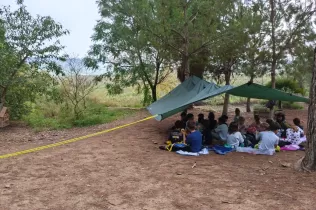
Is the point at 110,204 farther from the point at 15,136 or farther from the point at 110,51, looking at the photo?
the point at 110,51

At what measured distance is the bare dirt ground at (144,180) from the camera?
3.32 meters

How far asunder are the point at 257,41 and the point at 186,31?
7.07 ft

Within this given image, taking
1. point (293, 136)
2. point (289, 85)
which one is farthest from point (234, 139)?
point (289, 85)

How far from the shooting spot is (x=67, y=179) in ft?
13.2

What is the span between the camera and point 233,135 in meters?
5.65

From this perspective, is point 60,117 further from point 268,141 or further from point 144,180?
point 268,141

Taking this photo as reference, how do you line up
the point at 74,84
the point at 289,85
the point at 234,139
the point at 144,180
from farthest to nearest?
1. the point at 289,85
2. the point at 74,84
3. the point at 234,139
4. the point at 144,180

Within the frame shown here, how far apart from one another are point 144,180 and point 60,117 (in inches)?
237

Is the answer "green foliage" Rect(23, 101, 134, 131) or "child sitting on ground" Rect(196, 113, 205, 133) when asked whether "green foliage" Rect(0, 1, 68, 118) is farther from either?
"child sitting on ground" Rect(196, 113, 205, 133)

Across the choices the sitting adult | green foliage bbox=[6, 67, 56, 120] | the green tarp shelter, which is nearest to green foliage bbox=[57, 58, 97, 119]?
green foliage bbox=[6, 67, 56, 120]

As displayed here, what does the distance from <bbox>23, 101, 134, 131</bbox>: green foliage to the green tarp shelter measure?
94.4 inches

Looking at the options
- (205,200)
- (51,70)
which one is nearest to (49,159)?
(205,200)

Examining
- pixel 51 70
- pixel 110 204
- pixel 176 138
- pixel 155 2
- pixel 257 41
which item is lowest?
pixel 110 204

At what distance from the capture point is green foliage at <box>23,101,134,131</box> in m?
8.40
